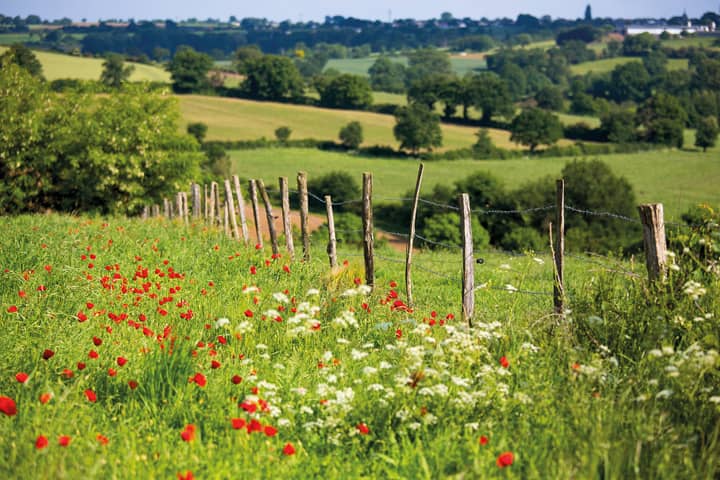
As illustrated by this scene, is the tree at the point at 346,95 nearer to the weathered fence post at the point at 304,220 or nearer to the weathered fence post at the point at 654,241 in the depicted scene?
the weathered fence post at the point at 304,220

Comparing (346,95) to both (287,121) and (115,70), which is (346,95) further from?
(115,70)

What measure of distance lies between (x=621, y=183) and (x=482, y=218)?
1225 centimetres

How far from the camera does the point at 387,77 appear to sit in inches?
6117

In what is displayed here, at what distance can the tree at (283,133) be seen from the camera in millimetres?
83312

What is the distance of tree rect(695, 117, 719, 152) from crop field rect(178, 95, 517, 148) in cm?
2222

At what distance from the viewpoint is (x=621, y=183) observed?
56.9 meters

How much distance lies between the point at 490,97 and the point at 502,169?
3171 centimetres

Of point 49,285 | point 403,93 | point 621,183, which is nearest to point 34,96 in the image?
point 49,285

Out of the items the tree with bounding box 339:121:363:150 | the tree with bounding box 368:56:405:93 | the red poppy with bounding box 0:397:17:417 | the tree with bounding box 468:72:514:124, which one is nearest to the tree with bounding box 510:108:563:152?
the tree with bounding box 468:72:514:124

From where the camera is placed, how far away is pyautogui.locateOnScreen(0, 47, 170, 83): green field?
104m

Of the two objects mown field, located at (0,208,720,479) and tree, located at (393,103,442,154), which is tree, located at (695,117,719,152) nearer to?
tree, located at (393,103,442,154)

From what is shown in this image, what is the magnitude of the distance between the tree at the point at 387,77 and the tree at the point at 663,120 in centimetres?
5489

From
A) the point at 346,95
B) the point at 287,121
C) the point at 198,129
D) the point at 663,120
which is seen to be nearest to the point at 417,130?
the point at 287,121

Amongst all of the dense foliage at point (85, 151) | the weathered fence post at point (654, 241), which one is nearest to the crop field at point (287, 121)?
the dense foliage at point (85, 151)
